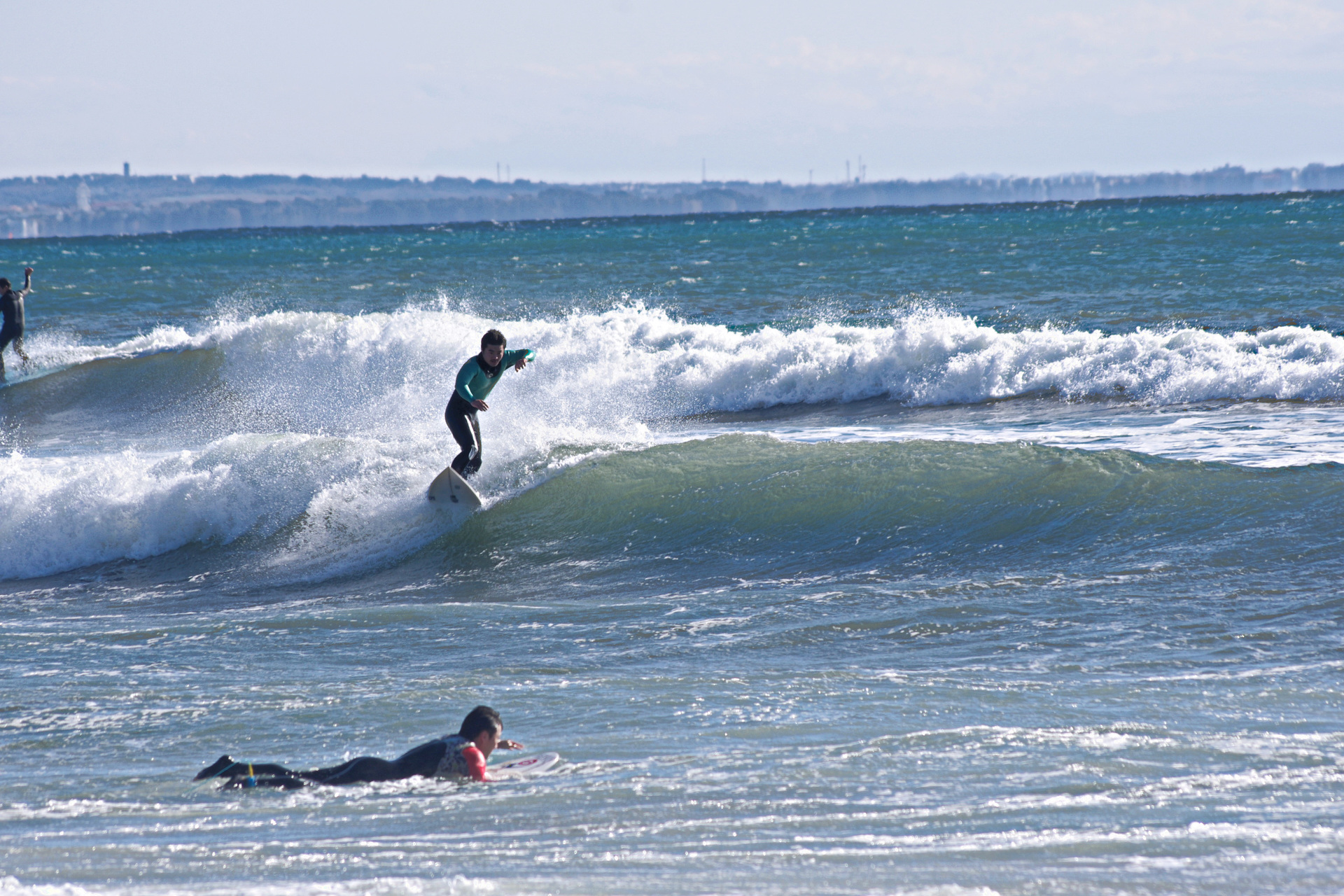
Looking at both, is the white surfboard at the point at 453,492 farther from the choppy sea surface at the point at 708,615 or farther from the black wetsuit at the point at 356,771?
the black wetsuit at the point at 356,771

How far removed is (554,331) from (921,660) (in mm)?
15285

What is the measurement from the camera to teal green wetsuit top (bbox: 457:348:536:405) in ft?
35.2

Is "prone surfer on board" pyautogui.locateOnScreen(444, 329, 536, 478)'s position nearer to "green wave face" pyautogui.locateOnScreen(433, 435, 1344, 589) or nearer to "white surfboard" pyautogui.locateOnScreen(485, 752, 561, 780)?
"green wave face" pyautogui.locateOnScreen(433, 435, 1344, 589)

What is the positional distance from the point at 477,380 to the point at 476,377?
0.04 meters

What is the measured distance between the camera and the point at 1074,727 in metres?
5.69

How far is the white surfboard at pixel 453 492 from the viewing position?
37.0 feet

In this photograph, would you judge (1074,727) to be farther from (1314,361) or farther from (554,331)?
(554,331)

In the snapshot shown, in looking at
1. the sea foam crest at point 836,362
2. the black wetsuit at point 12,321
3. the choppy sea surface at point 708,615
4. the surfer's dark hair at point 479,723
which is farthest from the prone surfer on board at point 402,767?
the black wetsuit at point 12,321

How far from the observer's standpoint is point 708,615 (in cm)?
823

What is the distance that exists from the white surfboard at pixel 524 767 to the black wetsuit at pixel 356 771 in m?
0.10

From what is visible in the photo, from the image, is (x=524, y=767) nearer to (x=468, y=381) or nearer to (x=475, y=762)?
(x=475, y=762)

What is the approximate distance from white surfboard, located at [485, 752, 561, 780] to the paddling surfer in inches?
841

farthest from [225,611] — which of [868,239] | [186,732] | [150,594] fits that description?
[868,239]

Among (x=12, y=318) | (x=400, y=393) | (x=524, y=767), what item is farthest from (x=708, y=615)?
(x=12, y=318)
